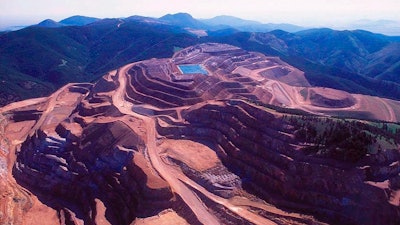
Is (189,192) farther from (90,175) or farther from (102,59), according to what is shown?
(102,59)

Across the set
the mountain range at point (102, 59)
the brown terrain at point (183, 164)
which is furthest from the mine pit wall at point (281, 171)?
the mountain range at point (102, 59)

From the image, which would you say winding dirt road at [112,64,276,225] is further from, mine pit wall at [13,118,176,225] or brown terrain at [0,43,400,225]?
mine pit wall at [13,118,176,225]

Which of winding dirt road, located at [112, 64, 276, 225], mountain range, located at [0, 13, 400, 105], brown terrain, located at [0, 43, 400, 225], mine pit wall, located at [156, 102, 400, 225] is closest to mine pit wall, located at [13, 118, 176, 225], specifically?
brown terrain, located at [0, 43, 400, 225]

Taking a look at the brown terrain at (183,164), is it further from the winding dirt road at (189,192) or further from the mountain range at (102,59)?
the mountain range at (102,59)

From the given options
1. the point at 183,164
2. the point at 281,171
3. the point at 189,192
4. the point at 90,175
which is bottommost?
the point at 90,175

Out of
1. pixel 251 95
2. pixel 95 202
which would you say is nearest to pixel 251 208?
pixel 95 202

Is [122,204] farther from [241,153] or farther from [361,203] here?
[361,203]

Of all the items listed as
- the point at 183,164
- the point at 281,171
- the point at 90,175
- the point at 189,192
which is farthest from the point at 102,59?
the point at 281,171
